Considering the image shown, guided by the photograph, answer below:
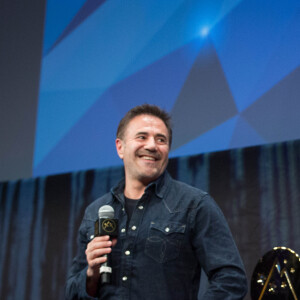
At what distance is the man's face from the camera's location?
6.29ft

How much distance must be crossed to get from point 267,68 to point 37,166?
2106 millimetres

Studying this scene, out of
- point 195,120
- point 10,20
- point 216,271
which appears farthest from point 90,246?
point 10,20

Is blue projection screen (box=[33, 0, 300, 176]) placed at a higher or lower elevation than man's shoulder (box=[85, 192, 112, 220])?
higher

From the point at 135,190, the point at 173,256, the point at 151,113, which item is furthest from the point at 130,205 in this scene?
the point at 151,113

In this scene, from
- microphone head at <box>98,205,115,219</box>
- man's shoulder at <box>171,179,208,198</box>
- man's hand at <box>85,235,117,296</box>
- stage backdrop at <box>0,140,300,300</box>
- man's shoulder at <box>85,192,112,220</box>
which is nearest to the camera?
man's hand at <box>85,235,117,296</box>

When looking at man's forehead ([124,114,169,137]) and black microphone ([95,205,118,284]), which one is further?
man's forehead ([124,114,169,137])

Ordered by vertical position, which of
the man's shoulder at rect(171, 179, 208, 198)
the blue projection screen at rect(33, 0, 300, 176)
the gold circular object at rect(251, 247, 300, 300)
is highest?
the blue projection screen at rect(33, 0, 300, 176)

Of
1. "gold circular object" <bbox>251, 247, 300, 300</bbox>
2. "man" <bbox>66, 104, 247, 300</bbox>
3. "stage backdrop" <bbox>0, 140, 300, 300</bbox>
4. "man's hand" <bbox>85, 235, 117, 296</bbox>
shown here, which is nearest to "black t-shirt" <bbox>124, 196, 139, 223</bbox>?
"man" <bbox>66, 104, 247, 300</bbox>

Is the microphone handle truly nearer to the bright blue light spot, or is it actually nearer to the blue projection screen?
the blue projection screen

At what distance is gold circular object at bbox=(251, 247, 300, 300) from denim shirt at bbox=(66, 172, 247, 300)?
2.58 ft

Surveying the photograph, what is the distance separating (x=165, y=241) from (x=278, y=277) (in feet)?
3.11

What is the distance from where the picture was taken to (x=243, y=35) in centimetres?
330

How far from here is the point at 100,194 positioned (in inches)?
144

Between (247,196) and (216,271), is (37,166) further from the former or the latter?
(216,271)
